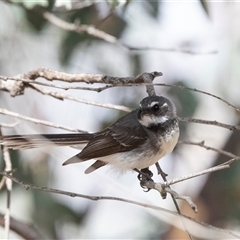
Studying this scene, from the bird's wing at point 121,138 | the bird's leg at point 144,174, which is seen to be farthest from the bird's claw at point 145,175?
the bird's wing at point 121,138

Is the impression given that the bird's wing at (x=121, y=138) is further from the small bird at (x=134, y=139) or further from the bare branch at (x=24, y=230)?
the bare branch at (x=24, y=230)

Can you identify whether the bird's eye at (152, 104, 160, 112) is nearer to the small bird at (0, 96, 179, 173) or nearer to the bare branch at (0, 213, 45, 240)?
the small bird at (0, 96, 179, 173)

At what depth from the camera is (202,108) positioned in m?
3.61

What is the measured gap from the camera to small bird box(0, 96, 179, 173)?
104 inches

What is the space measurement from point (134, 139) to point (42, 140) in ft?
1.62

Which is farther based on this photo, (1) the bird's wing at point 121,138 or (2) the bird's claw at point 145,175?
(1) the bird's wing at point 121,138

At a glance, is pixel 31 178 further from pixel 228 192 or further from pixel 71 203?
pixel 228 192

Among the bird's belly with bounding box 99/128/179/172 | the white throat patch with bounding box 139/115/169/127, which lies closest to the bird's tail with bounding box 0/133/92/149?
the bird's belly with bounding box 99/128/179/172

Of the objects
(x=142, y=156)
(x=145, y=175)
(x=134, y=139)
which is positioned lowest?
(x=145, y=175)

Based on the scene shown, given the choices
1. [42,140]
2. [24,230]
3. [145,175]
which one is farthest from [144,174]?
[24,230]

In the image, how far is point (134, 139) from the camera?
2.80 metres

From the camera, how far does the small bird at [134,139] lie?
8.64 ft

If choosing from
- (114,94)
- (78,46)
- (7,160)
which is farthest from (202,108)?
(7,160)

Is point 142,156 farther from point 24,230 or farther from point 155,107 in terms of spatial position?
point 24,230
